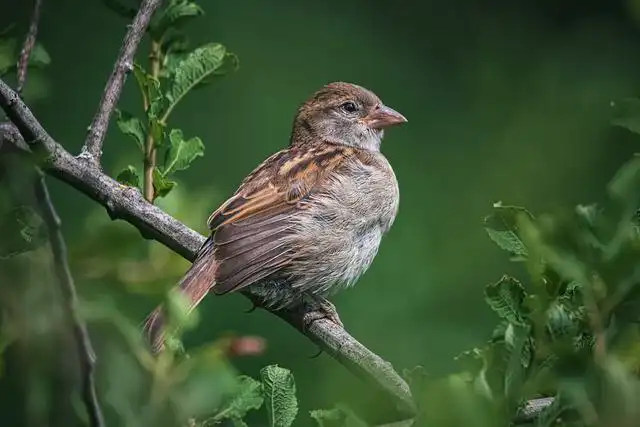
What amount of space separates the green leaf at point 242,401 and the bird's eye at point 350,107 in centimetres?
302

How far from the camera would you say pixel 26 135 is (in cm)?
276

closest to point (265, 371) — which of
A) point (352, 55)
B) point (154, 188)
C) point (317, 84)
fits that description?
point (154, 188)

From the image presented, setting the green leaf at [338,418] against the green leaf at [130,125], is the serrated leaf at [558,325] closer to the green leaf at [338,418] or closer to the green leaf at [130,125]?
the green leaf at [338,418]

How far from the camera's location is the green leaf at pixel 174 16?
3.31m

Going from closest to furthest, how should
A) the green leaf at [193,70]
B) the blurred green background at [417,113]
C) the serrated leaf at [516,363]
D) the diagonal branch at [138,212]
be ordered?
the serrated leaf at [516,363] → the diagonal branch at [138,212] → the green leaf at [193,70] → the blurred green background at [417,113]

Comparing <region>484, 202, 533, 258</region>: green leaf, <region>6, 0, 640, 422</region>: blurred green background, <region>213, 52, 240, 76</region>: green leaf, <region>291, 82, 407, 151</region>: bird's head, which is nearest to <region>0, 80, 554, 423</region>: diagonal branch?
<region>213, 52, 240, 76</region>: green leaf

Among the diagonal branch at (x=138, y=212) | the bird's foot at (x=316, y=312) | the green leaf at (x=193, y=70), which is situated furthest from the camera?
the bird's foot at (x=316, y=312)

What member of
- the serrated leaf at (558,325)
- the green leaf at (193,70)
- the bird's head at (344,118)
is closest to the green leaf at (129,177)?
the green leaf at (193,70)

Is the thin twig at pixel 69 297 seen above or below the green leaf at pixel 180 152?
below

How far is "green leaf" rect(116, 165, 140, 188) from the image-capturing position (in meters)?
3.09

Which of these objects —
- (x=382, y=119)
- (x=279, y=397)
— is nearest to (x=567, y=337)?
(x=279, y=397)

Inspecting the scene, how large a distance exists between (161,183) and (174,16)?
494mm

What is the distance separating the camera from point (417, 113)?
7121 mm

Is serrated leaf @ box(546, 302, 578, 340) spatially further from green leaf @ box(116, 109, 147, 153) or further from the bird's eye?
the bird's eye
